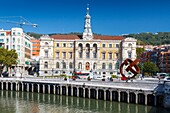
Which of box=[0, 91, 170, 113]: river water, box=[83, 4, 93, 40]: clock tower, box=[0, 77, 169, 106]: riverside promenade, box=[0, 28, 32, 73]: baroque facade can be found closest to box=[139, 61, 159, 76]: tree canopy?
box=[83, 4, 93, 40]: clock tower

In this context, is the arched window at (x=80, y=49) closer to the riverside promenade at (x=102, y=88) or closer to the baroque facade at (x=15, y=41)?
the baroque facade at (x=15, y=41)

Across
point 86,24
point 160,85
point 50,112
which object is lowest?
point 50,112

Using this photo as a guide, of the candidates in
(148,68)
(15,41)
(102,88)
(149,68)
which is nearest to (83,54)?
(148,68)

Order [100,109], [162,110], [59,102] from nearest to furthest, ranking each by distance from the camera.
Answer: [162,110] → [100,109] → [59,102]

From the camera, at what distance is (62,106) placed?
61.4 m

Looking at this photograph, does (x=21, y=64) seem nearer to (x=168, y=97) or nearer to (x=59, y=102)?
(x=59, y=102)

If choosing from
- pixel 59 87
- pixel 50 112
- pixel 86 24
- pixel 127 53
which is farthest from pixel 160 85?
pixel 86 24

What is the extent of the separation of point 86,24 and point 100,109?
82714 millimetres

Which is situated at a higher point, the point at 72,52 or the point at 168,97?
the point at 72,52

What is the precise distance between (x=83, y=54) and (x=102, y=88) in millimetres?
61858

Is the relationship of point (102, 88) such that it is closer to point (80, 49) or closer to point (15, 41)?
point (80, 49)

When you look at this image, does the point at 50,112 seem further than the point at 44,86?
No

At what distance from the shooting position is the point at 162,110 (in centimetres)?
5488

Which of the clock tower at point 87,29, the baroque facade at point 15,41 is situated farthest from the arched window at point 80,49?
the baroque facade at point 15,41
